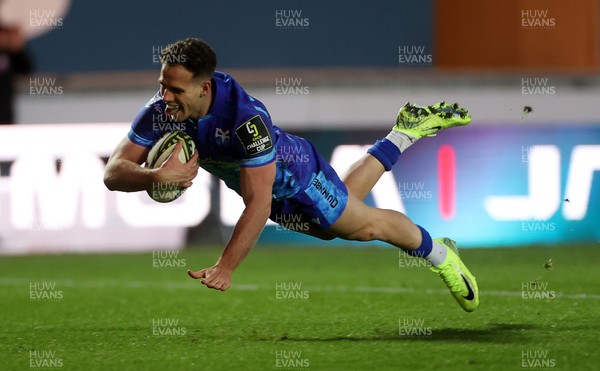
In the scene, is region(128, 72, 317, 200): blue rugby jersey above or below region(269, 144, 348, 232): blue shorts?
above

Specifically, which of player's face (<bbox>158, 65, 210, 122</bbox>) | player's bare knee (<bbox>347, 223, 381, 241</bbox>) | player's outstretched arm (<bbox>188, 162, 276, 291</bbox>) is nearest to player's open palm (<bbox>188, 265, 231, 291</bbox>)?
player's outstretched arm (<bbox>188, 162, 276, 291</bbox>)

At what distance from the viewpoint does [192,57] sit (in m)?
5.56

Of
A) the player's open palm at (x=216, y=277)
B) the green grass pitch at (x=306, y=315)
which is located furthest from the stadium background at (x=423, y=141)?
the player's open palm at (x=216, y=277)

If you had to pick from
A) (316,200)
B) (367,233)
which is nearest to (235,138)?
(316,200)

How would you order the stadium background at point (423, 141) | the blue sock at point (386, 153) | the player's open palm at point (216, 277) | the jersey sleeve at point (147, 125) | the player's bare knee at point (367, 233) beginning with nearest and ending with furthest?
1. the player's open palm at point (216, 277)
2. the jersey sleeve at point (147, 125)
3. the player's bare knee at point (367, 233)
4. the blue sock at point (386, 153)
5. the stadium background at point (423, 141)

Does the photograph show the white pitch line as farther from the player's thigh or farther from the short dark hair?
the short dark hair

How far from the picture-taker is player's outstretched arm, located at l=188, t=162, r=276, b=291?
5.27 meters

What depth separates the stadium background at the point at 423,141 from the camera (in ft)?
35.0

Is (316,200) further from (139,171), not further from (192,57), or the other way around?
(192,57)

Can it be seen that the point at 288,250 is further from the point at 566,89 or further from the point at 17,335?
the point at 17,335

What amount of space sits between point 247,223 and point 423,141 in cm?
560

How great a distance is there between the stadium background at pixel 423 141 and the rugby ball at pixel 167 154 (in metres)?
5.02

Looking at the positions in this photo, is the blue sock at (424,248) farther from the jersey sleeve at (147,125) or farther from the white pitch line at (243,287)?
the jersey sleeve at (147,125)

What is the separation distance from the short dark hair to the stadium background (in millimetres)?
5271
